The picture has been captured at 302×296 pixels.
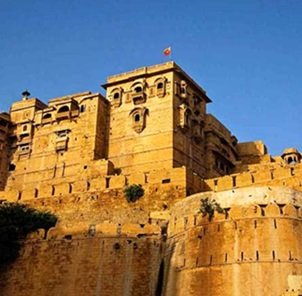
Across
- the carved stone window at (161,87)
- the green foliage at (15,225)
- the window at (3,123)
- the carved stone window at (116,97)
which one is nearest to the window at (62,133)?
the carved stone window at (116,97)

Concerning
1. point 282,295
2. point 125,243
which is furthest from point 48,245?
point 282,295

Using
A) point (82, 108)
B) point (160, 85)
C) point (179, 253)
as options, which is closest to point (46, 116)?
point (82, 108)

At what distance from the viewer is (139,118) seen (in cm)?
3822

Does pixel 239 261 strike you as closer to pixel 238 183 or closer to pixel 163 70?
pixel 238 183

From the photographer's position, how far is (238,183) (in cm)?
2784

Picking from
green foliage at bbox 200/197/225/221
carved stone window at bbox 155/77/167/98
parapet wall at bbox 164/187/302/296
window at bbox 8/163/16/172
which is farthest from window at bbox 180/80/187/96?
green foliage at bbox 200/197/225/221

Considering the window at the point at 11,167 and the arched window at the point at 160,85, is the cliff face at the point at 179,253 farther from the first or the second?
the window at the point at 11,167

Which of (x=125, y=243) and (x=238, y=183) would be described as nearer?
(x=125, y=243)

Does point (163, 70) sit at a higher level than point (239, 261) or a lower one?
higher

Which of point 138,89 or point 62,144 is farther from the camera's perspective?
point 62,144

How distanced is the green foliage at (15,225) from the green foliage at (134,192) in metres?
3.82

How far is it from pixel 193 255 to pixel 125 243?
3713mm

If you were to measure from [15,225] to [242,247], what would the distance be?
1205 centimetres

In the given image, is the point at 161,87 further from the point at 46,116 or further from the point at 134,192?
the point at 134,192
